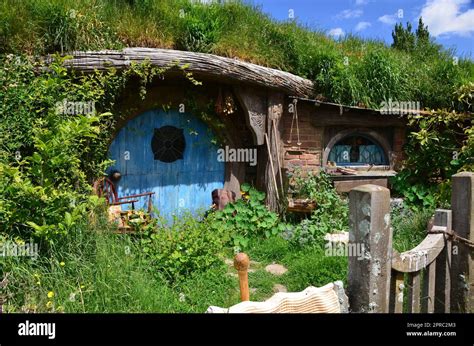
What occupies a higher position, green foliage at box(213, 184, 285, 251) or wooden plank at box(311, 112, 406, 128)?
wooden plank at box(311, 112, 406, 128)

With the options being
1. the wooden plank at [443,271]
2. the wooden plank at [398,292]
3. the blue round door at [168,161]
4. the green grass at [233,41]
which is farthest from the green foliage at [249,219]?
the wooden plank at [398,292]

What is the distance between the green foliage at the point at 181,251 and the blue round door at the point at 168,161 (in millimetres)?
1781

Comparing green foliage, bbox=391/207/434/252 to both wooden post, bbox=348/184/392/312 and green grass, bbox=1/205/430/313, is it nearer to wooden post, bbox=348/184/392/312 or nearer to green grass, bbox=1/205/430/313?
green grass, bbox=1/205/430/313

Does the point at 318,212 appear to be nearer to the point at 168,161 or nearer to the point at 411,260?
the point at 168,161

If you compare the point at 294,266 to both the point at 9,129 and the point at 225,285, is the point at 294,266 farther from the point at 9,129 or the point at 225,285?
the point at 9,129

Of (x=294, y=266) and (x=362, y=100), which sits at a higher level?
(x=362, y=100)

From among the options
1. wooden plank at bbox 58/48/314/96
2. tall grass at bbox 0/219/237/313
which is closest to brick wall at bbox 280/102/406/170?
wooden plank at bbox 58/48/314/96

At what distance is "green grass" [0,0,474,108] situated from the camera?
5.21m

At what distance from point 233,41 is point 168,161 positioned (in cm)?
218

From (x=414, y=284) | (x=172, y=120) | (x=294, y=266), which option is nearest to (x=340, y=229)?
(x=294, y=266)

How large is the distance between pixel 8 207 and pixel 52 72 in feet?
6.88

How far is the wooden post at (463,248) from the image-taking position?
9.29ft

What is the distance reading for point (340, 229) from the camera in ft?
20.0

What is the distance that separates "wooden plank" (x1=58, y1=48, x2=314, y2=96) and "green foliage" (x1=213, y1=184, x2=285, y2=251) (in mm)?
1832
